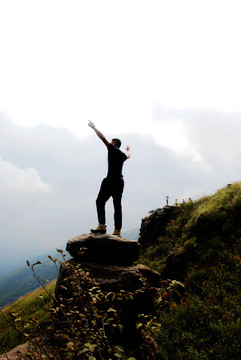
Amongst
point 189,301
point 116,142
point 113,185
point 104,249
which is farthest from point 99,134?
point 189,301

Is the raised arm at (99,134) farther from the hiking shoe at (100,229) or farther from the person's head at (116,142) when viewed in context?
the hiking shoe at (100,229)

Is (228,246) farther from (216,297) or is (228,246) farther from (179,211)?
(179,211)

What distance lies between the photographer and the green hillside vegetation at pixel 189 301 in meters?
2.88

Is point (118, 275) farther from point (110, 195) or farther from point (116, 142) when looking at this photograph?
point (116, 142)

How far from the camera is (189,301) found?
23.8ft

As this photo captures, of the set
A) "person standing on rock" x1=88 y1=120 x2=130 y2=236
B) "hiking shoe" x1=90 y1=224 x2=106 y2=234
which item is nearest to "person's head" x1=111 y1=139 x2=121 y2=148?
"person standing on rock" x1=88 y1=120 x2=130 y2=236

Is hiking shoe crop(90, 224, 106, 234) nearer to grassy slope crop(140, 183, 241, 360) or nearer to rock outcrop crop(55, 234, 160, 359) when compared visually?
rock outcrop crop(55, 234, 160, 359)

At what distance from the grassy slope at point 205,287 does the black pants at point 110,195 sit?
3342mm

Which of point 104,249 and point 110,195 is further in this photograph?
point 110,195

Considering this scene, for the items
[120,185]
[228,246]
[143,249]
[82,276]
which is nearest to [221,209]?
[228,246]

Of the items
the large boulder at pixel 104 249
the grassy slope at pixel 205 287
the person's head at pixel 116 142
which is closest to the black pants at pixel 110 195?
the large boulder at pixel 104 249

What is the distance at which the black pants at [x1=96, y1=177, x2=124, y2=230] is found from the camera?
7859mm

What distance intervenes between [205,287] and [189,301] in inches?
37.6

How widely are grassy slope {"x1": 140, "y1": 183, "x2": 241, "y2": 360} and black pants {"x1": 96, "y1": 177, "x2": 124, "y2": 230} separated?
3.34 metres
